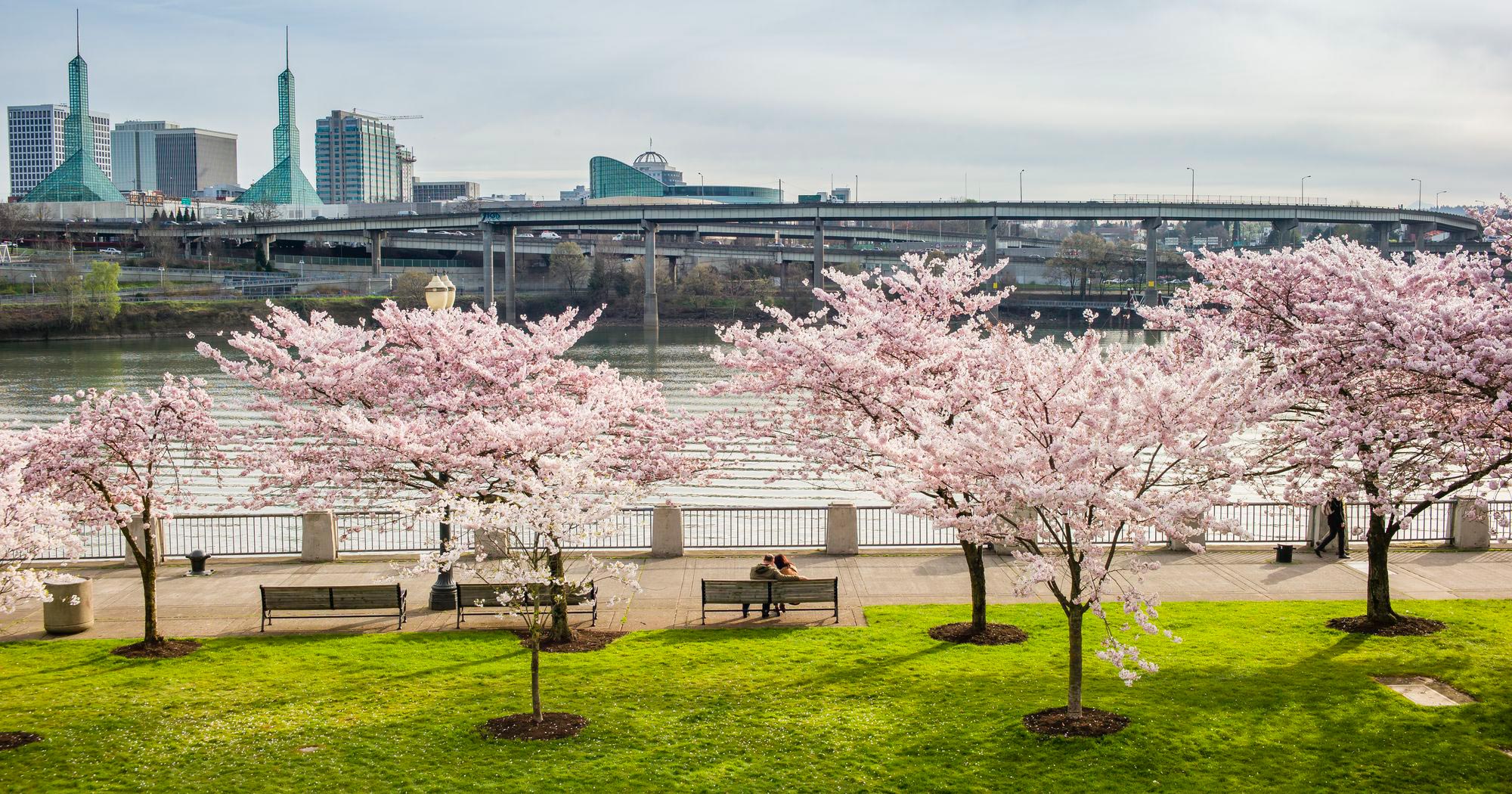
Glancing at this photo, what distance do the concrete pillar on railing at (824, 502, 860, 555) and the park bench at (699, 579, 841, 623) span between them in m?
5.13

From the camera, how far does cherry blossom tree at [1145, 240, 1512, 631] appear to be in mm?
16500

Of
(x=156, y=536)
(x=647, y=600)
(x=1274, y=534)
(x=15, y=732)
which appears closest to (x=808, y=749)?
(x=647, y=600)

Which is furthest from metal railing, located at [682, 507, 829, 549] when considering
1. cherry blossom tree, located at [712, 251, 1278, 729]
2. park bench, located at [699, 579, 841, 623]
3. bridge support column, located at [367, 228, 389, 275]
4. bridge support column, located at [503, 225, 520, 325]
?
bridge support column, located at [367, 228, 389, 275]

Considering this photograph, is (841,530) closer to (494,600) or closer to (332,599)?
(494,600)

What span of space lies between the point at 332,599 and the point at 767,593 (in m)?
7.37

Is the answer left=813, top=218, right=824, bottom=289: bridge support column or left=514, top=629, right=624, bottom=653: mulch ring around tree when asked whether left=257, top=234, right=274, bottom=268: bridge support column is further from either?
left=514, top=629, right=624, bottom=653: mulch ring around tree

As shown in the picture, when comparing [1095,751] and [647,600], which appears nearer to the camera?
[1095,751]

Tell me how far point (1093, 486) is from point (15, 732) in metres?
13.7

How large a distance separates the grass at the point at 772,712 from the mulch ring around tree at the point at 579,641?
0.39m

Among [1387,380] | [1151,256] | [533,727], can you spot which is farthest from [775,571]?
[1151,256]

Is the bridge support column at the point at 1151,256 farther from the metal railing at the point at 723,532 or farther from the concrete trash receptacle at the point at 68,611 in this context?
the concrete trash receptacle at the point at 68,611

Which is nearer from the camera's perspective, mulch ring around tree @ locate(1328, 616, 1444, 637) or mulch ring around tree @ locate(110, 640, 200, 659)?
mulch ring around tree @ locate(110, 640, 200, 659)

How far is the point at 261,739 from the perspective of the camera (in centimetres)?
1590

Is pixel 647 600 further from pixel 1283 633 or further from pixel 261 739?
pixel 1283 633
